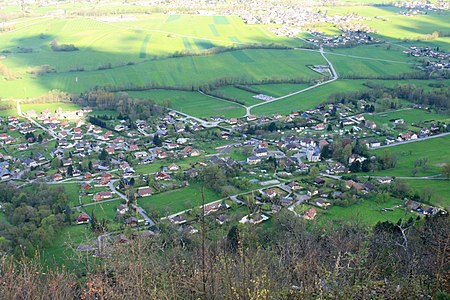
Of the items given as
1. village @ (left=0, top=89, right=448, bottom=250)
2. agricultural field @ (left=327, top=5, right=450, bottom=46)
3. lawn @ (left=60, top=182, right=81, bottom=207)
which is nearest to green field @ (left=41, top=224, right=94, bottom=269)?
village @ (left=0, top=89, right=448, bottom=250)

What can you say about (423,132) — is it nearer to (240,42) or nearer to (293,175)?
(293,175)

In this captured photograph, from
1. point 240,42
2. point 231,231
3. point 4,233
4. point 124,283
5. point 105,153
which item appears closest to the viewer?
point 124,283

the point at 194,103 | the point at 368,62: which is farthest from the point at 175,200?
the point at 368,62

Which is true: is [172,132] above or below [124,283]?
below

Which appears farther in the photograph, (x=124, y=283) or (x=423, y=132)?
(x=423, y=132)

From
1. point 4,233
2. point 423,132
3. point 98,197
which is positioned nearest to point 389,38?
point 423,132

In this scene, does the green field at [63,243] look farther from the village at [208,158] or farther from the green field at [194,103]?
the green field at [194,103]

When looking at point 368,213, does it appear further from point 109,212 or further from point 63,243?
point 63,243
